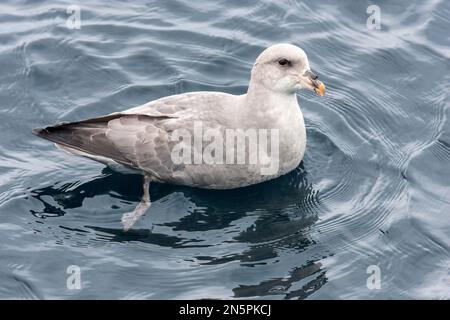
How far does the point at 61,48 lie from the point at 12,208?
3094 millimetres

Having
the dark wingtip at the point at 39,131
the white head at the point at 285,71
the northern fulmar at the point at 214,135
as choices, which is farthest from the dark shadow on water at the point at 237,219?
the white head at the point at 285,71

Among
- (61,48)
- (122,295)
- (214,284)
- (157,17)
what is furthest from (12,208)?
(157,17)

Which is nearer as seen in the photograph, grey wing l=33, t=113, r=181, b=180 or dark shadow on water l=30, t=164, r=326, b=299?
dark shadow on water l=30, t=164, r=326, b=299

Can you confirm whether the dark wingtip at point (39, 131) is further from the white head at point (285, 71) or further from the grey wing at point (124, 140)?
the white head at point (285, 71)

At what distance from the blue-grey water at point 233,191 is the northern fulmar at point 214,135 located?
0.29 m

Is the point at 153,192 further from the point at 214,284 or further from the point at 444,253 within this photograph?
the point at 444,253

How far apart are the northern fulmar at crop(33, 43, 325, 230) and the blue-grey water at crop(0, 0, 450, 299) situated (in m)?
0.29

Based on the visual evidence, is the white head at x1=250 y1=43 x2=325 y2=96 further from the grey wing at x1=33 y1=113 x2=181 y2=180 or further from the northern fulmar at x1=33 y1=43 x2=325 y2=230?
the grey wing at x1=33 y1=113 x2=181 y2=180

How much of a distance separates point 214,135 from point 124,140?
3.18 ft

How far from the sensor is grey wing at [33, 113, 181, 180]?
9141 millimetres

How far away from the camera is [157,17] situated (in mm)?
11930

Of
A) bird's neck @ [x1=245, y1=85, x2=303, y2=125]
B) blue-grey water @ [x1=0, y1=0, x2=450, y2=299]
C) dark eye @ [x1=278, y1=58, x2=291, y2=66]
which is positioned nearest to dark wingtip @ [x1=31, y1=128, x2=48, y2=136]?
blue-grey water @ [x1=0, y1=0, x2=450, y2=299]

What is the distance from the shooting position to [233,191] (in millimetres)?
9297

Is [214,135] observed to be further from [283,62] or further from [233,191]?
[283,62]
